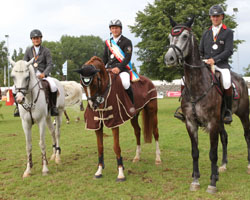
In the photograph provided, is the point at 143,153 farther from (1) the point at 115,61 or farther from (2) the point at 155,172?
(1) the point at 115,61

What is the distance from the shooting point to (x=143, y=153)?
845cm

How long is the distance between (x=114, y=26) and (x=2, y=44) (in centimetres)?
9018

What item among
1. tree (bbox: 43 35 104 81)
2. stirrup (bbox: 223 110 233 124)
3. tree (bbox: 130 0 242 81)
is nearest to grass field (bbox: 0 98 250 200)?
stirrup (bbox: 223 110 233 124)

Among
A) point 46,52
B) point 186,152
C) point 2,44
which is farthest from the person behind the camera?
point 2,44

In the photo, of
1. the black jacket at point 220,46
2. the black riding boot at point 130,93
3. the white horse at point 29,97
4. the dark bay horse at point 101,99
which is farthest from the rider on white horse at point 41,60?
the black jacket at point 220,46

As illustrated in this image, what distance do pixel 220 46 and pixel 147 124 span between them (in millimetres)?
3050

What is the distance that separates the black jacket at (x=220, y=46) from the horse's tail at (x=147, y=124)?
241cm

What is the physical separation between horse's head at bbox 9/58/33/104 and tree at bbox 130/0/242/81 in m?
13.6

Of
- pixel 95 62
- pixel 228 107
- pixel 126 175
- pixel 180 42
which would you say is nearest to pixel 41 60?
pixel 95 62

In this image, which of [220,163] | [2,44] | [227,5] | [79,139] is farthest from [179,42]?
[2,44]

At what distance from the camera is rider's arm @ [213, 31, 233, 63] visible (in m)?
5.57

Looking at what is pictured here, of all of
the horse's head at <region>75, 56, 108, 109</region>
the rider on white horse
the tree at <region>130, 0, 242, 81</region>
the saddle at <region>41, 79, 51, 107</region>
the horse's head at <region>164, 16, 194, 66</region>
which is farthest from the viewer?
the tree at <region>130, 0, 242, 81</region>

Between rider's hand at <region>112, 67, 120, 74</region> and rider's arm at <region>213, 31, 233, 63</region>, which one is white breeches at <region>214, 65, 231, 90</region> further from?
rider's hand at <region>112, 67, 120, 74</region>

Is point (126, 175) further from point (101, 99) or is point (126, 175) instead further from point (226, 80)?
point (226, 80)
